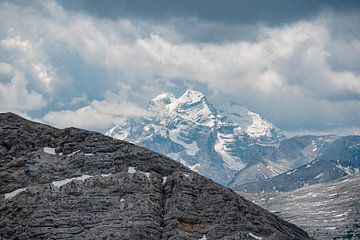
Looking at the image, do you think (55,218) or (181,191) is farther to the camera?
(181,191)

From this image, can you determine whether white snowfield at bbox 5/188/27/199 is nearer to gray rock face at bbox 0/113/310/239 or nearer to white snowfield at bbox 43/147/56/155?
gray rock face at bbox 0/113/310/239

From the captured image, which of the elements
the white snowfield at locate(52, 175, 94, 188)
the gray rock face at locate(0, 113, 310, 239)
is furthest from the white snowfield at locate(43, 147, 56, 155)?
the white snowfield at locate(52, 175, 94, 188)

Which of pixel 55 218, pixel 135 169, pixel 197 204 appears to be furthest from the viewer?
pixel 135 169

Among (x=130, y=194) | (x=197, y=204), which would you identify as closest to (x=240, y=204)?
(x=197, y=204)

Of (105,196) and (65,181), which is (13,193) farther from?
(105,196)

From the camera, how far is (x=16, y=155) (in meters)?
94.0

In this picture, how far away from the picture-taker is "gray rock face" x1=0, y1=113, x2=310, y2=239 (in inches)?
3137

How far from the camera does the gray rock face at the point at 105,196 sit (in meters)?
79.7

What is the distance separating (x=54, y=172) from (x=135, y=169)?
11.3 meters

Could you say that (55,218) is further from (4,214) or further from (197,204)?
(197,204)

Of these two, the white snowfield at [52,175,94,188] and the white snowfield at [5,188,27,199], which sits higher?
the white snowfield at [52,175,94,188]

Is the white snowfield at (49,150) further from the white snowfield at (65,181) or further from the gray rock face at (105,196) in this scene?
the white snowfield at (65,181)

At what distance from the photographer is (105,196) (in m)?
84.1

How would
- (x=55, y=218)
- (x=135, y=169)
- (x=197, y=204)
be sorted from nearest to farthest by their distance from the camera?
1. (x=55, y=218)
2. (x=197, y=204)
3. (x=135, y=169)
